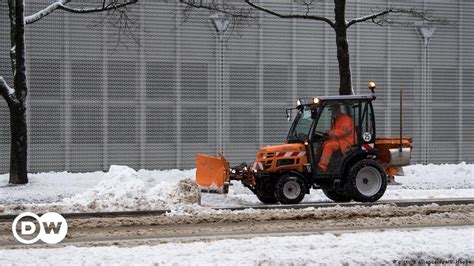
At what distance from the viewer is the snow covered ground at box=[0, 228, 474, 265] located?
27.4ft

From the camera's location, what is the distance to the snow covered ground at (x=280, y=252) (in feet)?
27.4

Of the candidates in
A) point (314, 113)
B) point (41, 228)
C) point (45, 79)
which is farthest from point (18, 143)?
point (314, 113)

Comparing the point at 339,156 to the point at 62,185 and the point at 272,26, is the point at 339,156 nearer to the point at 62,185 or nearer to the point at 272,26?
the point at 62,185

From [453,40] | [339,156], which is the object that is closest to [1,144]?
[339,156]

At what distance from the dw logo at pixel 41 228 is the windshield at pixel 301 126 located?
5.96 metres

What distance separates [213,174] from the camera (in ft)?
52.6

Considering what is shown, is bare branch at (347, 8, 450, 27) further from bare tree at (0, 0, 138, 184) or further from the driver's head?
bare tree at (0, 0, 138, 184)

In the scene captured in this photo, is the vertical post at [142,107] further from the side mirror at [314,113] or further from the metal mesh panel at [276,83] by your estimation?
the side mirror at [314,113]

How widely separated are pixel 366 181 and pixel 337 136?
1.37 metres

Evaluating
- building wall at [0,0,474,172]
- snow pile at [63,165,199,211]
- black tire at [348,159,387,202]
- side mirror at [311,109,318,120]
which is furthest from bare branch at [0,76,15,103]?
black tire at [348,159,387,202]

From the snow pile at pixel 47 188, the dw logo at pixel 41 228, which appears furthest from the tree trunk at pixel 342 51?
the dw logo at pixel 41 228

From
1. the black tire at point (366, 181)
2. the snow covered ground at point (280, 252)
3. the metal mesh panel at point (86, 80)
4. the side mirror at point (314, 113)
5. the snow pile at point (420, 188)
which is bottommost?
the snow pile at point (420, 188)

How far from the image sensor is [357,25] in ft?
89.4

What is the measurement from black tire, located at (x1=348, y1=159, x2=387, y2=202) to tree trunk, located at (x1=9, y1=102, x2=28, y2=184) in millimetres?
9504
